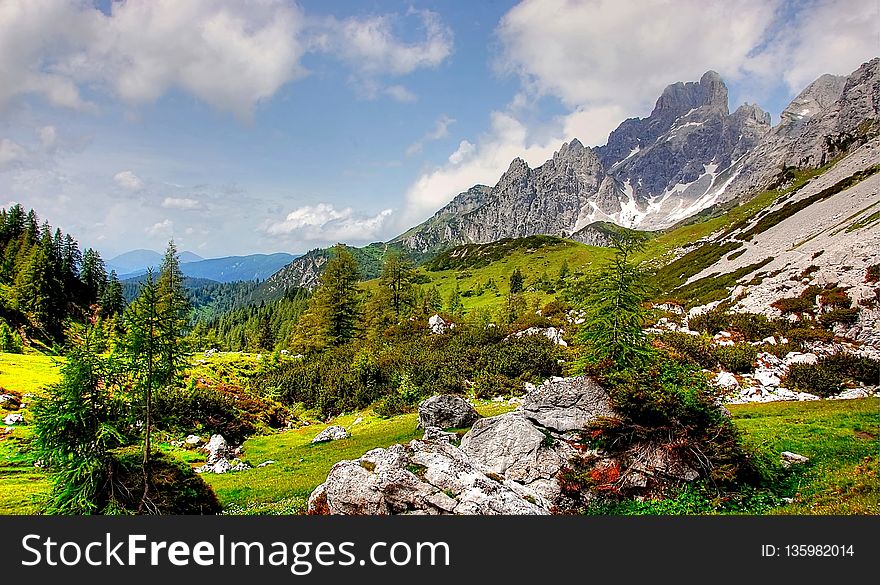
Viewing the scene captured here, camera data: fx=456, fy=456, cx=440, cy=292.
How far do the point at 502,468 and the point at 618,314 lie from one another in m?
10.2

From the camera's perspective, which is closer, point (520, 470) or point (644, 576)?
point (644, 576)

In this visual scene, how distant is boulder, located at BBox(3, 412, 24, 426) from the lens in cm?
2816

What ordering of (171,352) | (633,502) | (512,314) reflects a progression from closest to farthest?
1. (633,502)
2. (171,352)
3. (512,314)

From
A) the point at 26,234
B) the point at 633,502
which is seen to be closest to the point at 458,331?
the point at 633,502

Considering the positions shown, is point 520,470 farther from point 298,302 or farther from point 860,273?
point 298,302

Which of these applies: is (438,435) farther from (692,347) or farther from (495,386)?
(692,347)

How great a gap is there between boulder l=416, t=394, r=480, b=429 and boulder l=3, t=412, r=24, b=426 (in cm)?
2493

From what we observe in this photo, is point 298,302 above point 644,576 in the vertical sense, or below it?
above

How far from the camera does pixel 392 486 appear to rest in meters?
13.3

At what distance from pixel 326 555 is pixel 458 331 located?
51218 millimetres

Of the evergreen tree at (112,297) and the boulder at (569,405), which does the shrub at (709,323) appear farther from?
the evergreen tree at (112,297)

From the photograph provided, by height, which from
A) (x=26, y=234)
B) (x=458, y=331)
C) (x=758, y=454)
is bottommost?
(x=758, y=454)

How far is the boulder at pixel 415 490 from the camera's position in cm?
1291

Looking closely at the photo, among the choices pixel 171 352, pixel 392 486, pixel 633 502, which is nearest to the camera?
pixel 392 486
